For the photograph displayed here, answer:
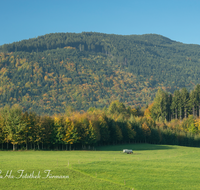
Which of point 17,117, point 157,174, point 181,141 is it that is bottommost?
point 181,141

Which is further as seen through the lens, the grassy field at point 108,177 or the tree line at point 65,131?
the tree line at point 65,131

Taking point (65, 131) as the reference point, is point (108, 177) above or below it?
below

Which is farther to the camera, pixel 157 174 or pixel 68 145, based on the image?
pixel 68 145

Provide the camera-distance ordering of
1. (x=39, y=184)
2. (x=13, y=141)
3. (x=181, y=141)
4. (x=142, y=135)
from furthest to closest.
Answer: (x=181, y=141), (x=142, y=135), (x=13, y=141), (x=39, y=184)

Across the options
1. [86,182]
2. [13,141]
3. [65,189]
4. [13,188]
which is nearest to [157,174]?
[86,182]

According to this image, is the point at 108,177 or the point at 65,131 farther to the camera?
the point at 65,131

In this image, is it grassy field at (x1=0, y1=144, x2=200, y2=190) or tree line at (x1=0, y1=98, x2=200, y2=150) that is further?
tree line at (x1=0, y1=98, x2=200, y2=150)

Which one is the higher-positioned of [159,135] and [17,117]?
[17,117]

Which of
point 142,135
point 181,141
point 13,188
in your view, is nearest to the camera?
point 13,188

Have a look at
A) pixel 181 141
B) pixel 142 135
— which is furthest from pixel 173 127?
pixel 142 135

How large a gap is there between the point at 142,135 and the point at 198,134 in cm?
3874

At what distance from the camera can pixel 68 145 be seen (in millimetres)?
110750

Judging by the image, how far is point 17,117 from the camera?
96.5m

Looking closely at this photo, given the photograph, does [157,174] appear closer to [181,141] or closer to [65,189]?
[65,189]
